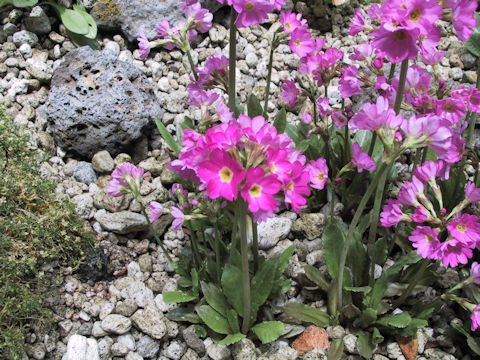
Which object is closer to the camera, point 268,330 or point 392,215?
point 392,215

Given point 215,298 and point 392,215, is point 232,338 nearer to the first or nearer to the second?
point 215,298

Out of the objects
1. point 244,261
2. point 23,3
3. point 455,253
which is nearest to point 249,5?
point 244,261

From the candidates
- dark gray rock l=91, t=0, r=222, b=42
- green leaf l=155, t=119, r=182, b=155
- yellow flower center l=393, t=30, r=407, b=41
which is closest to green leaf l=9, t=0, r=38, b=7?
dark gray rock l=91, t=0, r=222, b=42

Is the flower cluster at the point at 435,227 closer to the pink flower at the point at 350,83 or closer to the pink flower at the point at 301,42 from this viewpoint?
the pink flower at the point at 350,83

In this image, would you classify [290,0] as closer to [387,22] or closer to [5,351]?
[387,22]

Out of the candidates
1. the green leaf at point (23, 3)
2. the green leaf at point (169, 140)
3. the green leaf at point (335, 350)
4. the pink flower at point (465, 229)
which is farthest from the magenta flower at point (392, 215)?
the green leaf at point (23, 3)

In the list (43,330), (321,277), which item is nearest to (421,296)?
(321,277)
